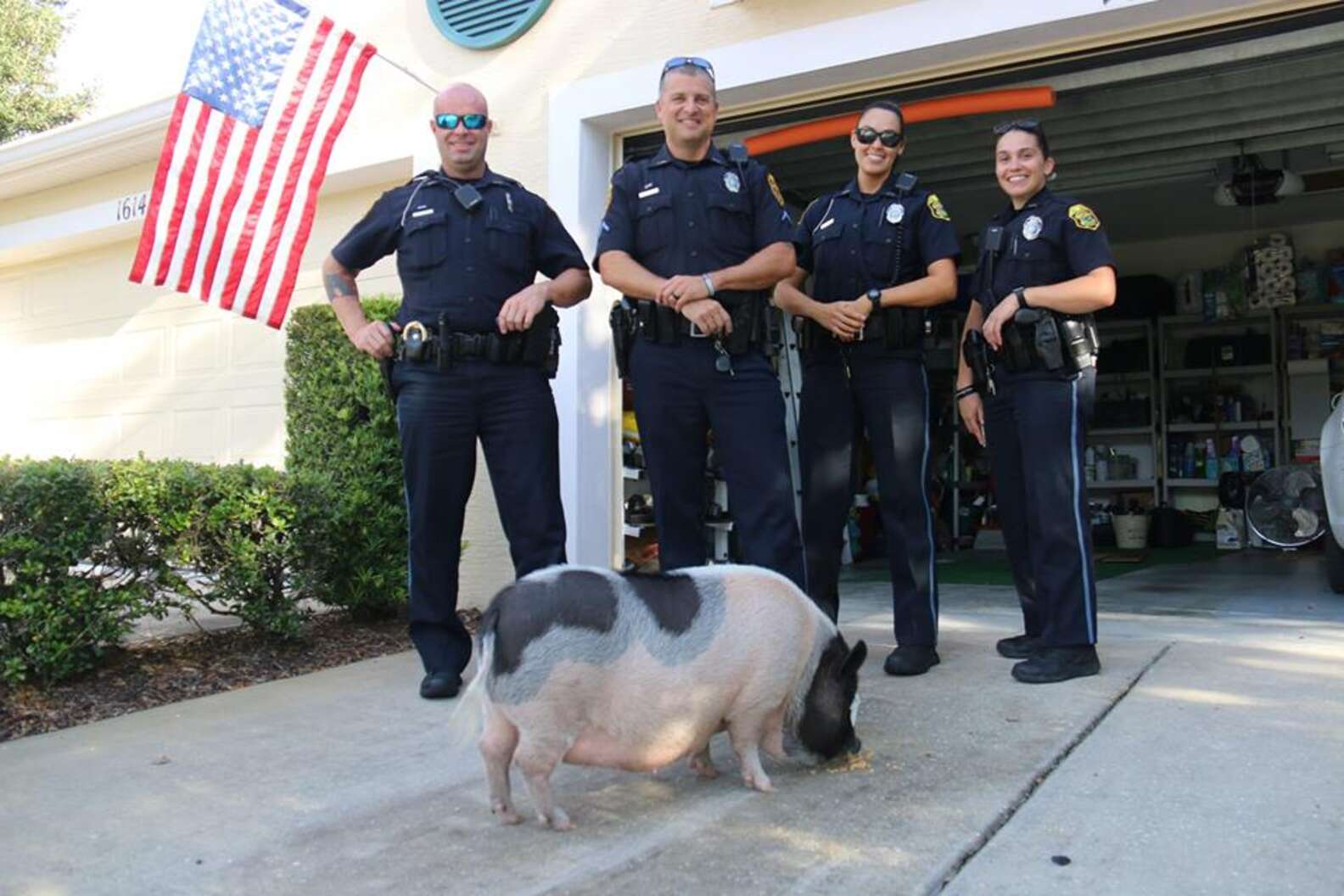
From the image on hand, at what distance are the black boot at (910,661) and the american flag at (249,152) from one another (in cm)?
375

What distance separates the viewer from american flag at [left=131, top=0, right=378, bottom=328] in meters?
5.36

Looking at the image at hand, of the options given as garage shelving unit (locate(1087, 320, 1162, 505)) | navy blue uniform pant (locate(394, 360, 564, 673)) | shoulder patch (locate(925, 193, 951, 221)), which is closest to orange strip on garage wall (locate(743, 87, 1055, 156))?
shoulder patch (locate(925, 193, 951, 221))

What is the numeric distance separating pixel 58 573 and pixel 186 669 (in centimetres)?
71

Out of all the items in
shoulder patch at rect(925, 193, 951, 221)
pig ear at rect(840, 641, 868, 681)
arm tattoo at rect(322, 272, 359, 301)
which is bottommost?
pig ear at rect(840, 641, 868, 681)

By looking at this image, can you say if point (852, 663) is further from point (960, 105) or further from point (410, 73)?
point (410, 73)

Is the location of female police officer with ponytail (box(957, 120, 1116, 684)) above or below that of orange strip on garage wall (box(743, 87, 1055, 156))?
below

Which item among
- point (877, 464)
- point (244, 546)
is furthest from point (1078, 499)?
point (244, 546)

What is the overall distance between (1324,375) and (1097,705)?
1003cm

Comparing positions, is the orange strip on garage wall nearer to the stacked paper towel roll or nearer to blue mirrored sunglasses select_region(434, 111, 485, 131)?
blue mirrored sunglasses select_region(434, 111, 485, 131)

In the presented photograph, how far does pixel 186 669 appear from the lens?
13.9 ft

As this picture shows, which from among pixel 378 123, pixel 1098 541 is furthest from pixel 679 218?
pixel 1098 541

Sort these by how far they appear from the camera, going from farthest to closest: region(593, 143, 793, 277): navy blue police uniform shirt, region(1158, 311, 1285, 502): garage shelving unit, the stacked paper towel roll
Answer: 1. region(1158, 311, 1285, 502): garage shelving unit
2. the stacked paper towel roll
3. region(593, 143, 793, 277): navy blue police uniform shirt

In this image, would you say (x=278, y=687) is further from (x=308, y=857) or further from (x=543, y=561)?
(x=308, y=857)

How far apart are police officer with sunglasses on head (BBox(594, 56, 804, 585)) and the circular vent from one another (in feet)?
8.83
